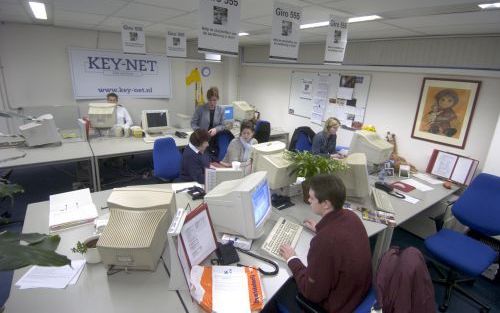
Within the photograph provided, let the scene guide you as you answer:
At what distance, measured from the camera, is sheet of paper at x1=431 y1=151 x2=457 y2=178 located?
3.37 meters

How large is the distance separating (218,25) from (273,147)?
1106 millimetres

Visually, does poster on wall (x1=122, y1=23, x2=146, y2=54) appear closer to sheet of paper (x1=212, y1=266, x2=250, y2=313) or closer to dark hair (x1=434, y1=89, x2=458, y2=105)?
sheet of paper (x1=212, y1=266, x2=250, y2=313)

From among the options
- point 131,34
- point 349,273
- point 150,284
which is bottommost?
point 150,284

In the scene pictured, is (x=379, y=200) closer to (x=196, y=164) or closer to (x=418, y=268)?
(x=418, y=268)

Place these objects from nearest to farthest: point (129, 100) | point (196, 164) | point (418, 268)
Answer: point (418, 268) → point (196, 164) → point (129, 100)

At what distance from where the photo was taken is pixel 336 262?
1.36 m

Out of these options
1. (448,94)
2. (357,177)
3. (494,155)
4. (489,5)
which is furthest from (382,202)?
(448,94)

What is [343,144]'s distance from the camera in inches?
192

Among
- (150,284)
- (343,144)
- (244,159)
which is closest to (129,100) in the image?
(244,159)

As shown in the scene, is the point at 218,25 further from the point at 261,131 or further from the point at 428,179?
the point at 428,179

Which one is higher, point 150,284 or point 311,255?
point 311,255

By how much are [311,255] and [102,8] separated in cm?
349

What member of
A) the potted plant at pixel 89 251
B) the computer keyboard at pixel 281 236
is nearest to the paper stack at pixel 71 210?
the potted plant at pixel 89 251

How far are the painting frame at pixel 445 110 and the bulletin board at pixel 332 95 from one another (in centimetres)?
88
